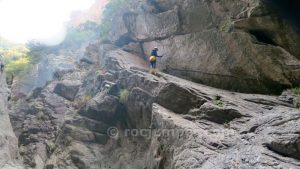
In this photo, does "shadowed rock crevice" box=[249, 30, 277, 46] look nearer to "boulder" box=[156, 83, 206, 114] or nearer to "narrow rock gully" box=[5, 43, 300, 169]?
"narrow rock gully" box=[5, 43, 300, 169]

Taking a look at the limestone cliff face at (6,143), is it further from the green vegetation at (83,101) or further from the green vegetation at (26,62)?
the green vegetation at (26,62)

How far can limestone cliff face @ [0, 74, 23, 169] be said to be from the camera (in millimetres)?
15889

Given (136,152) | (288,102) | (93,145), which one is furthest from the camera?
(93,145)

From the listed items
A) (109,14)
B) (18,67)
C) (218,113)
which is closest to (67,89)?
(109,14)

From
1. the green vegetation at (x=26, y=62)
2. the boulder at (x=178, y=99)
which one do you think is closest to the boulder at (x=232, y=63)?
the boulder at (x=178, y=99)

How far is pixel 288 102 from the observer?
1498 centimetres

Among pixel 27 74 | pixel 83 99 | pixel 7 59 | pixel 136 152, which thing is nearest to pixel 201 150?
pixel 136 152

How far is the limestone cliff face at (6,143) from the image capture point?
15889 millimetres

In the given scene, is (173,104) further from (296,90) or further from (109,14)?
(109,14)

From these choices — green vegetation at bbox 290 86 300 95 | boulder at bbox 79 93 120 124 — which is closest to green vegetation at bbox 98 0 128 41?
boulder at bbox 79 93 120 124

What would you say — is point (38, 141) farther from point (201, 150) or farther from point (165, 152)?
point (201, 150)

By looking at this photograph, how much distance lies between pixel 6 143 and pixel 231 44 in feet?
49.0

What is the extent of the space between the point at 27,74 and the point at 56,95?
7.31 meters

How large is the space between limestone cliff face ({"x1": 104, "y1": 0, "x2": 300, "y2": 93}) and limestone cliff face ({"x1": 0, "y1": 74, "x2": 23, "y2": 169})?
444 inches
